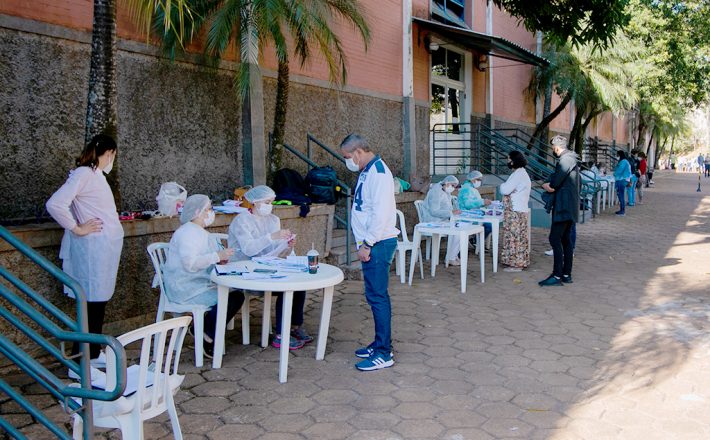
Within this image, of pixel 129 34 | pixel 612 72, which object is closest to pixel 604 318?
pixel 129 34

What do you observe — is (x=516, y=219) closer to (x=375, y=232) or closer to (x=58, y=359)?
(x=375, y=232)

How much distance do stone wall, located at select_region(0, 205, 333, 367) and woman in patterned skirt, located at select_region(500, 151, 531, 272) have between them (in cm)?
351

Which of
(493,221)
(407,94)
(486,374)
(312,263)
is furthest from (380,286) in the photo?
(407,94)

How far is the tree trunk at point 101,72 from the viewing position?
5441 millimetres

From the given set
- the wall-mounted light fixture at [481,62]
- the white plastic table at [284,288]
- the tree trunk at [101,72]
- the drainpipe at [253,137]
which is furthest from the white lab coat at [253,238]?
the wall-mounted light fixture at [481,62]

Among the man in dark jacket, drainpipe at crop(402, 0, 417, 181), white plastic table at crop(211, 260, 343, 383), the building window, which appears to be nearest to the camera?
white plastic table at crop(211, 260, 343, 383)

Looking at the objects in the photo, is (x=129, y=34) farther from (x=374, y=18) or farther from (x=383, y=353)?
(x=374, y=18)

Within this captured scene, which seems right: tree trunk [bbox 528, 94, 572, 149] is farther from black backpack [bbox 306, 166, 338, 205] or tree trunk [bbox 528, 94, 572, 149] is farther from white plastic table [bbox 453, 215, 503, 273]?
black backpack [bbox 306, 166, 338, 205]

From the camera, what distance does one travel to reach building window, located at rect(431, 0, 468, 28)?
48.9ft

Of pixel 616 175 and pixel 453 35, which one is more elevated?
pixel 453 35

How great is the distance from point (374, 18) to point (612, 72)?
10114 millimetres

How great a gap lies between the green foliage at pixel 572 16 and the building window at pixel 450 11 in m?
6.35

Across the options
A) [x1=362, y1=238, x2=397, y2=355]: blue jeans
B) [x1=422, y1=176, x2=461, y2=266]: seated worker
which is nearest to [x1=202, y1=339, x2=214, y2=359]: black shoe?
[x1=362, y1=238, x2=397, y2=355]: blue jeans

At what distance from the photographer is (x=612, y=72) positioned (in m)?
19.0
